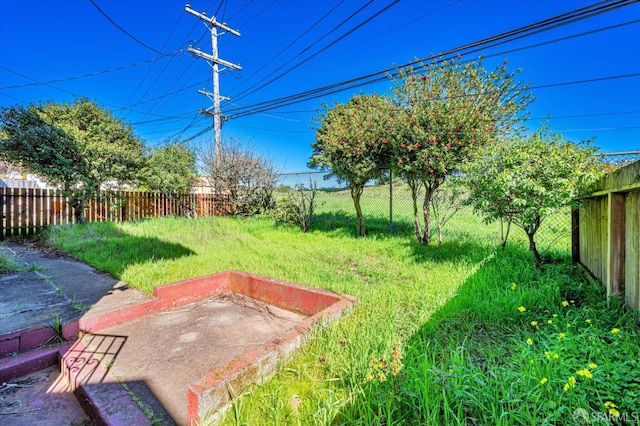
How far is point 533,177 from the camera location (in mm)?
3406

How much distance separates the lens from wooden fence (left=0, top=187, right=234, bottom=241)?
705 centimetres

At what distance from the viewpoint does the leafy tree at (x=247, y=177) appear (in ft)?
33.4

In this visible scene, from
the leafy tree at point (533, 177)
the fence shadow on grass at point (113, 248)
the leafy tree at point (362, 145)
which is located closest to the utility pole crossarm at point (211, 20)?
the leafy tree at point (362, 145)

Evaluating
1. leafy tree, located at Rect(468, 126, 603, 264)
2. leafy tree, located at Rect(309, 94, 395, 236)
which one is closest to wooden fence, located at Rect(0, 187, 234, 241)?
leafy tree, located at Rect(309, 94, 395, 236)

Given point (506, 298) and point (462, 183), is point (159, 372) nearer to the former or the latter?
point (506, 298)

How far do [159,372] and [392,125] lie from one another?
501cm

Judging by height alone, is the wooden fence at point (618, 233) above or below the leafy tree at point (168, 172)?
below

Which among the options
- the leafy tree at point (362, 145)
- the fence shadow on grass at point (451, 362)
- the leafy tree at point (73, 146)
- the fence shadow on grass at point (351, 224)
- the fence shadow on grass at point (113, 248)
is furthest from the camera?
the fence shadow on grass at point (351, 224)

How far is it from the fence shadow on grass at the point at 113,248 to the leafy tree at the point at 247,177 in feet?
12.9

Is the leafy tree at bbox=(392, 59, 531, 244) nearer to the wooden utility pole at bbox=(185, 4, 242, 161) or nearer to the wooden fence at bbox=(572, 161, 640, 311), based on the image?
the wooden fence at bbox=(572, 161, 640, 311)

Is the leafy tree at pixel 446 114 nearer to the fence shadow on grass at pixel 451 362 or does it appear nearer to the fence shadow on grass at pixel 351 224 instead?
the fence shadow on grass at pixel 351 224

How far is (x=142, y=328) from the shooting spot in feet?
9.31

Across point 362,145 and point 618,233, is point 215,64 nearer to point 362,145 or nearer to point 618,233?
point 362,145

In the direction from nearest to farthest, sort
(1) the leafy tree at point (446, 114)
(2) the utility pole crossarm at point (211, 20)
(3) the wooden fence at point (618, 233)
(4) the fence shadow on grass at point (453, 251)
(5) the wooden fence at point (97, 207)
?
(3) the wooden fence at point (618, 233) → (4) the fence shadow on grass at point (453, 251) → (1) the leafy tree at point (446, 114) → (5) the wooden fence at point (97, 207) → (2) the utility pole crossarm at point (211, 20)
